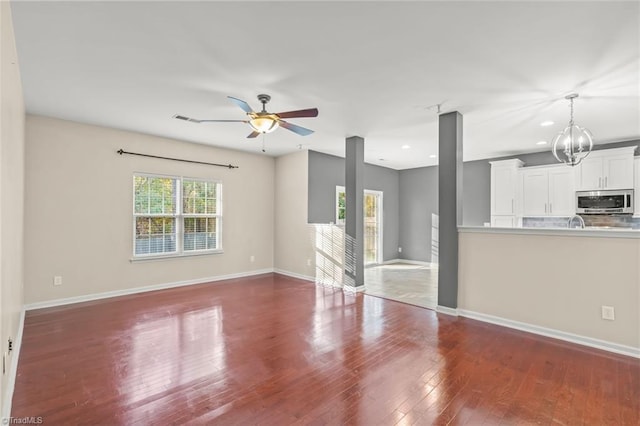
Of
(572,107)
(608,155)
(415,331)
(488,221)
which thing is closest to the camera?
(415,331)

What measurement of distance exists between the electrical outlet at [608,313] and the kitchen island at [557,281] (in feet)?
0.05

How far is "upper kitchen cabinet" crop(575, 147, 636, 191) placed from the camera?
5.20 metres

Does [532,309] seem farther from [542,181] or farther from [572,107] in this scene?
[542,181]

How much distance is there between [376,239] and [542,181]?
3896 millimetres

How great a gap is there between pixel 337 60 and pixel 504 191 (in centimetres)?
Result: 536

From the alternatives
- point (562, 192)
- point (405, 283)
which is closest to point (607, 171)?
point (562, 192)

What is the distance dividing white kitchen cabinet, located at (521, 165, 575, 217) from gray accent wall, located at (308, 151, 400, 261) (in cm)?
321

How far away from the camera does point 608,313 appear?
3.12 metres

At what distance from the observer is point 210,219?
6.17 m

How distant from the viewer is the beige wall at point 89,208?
14.0 feet

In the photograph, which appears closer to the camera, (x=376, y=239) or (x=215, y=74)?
(x=215, y=74)

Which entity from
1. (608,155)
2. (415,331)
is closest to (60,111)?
(415,331)

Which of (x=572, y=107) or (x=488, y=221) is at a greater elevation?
(x=572, y=107)

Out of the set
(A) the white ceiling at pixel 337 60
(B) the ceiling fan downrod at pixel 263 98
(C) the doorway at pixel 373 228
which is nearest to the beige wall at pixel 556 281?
(A) the white ceiling at pixel 337 60
